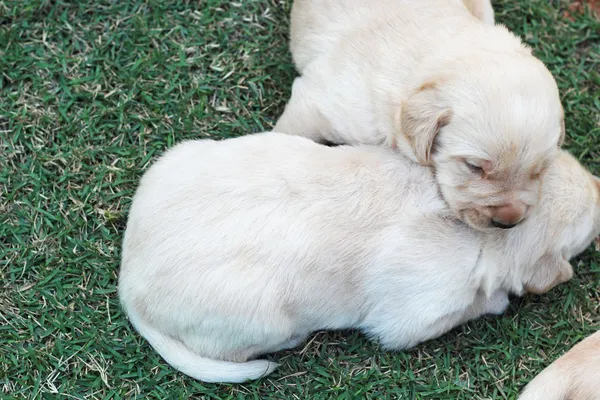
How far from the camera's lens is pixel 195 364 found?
3949 millimetres

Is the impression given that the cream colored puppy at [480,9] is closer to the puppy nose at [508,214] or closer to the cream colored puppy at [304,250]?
the cream colored puppy at [304,250]

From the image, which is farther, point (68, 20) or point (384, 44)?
point (68, 20)

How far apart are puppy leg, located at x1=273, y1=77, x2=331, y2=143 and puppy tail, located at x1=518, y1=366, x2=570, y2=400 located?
5.40ft

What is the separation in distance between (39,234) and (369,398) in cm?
195

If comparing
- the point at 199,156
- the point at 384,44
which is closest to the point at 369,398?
the point at 199,156

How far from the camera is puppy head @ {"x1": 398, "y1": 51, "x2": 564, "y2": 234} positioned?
365 cm

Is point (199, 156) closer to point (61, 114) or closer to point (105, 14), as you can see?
point (61, 114)

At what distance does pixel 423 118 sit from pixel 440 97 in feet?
0.40

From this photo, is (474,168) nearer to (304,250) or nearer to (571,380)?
(304,250)

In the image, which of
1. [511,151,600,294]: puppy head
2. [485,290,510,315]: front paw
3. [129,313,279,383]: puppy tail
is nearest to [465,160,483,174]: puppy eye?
[511,151,600,294]: puppy head

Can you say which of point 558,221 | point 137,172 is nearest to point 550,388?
point 558,221

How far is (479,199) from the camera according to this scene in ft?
12.4

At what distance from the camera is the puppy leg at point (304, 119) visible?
4.33 metres

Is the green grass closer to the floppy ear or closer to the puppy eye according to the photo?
the puppy eye
